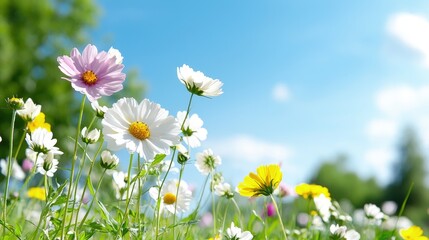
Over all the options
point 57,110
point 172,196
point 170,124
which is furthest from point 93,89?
point 57,110

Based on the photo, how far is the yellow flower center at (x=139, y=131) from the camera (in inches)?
58.6

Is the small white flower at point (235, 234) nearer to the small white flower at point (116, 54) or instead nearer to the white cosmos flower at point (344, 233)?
the white cosmos flower at point (344, 233)

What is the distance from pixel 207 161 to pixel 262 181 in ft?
1.65

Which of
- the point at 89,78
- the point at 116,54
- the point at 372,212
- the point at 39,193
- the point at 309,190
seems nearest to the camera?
the point at 89,78

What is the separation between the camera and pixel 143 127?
150 centimetres

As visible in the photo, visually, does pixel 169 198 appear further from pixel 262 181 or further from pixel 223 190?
pixel 262 181

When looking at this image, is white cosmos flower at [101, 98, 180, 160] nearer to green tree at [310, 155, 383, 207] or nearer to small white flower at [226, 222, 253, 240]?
small white flower at [226, 222, 253, 240]

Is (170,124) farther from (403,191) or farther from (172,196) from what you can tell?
(403,191)

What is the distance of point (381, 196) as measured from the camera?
30.6m

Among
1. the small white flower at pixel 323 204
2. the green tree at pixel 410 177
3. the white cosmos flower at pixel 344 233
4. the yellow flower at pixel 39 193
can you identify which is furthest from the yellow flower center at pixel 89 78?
the green tree at pixel 410 177

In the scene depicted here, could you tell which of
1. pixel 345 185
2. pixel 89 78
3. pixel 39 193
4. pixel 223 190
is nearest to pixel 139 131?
pixel 89 78

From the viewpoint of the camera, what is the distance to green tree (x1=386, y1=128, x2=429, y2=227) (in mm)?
30812

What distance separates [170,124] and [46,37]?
62.7 ft

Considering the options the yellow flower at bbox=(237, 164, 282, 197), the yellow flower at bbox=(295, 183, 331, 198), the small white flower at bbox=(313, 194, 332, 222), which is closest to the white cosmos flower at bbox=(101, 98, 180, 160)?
the yellow flower at bbox=(237, 164, 282, 197)
